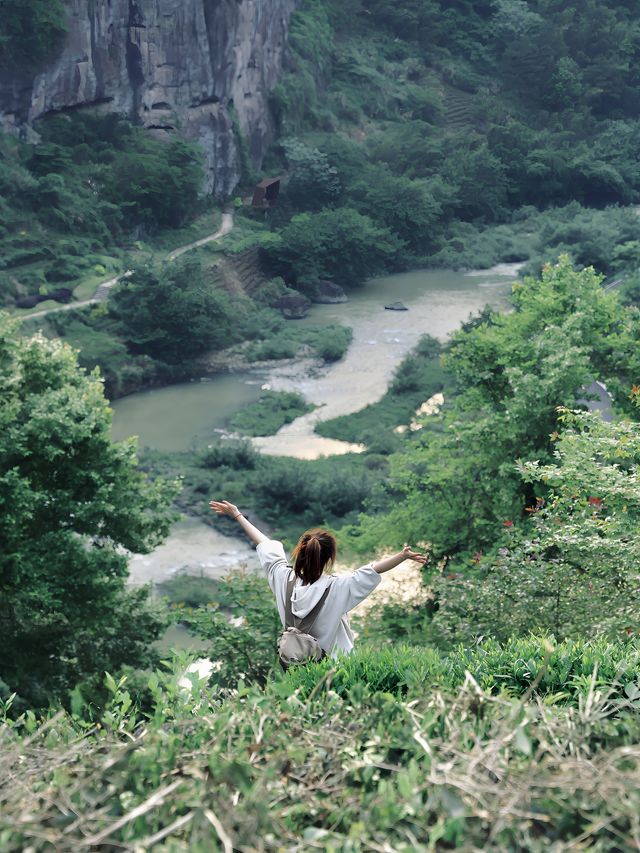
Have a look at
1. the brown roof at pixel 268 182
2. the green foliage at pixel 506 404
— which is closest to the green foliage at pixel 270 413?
the green foliage at pixel 506 404

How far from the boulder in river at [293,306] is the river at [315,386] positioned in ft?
0.96

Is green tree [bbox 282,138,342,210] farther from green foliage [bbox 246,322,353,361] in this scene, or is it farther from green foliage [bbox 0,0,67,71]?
green foliage [bbox 246,322,353,361]

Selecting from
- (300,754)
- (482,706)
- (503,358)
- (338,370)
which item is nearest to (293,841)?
(300,754)

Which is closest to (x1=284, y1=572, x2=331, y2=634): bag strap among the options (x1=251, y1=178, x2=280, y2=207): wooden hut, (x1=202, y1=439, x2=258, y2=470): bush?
(x1=202, y1=439, x2=258, y2=470): bush

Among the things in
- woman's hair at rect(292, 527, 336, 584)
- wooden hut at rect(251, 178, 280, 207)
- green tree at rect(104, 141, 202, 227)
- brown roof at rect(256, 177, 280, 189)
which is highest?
woman's hair at rect(292, 527, 336, 584)

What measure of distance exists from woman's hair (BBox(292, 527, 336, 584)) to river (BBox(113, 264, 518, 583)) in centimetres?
1150

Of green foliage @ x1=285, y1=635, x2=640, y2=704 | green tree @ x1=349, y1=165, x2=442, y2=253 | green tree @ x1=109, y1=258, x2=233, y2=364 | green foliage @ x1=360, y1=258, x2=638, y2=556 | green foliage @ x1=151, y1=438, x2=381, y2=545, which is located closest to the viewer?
green foliage @ x1=285, y1=635, x2=640, y2=704

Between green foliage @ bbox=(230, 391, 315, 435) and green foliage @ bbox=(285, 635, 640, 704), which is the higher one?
green foliage @ bbox=(285, 635, 640, 704)

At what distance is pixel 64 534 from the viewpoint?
32.0ft

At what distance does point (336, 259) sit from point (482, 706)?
3047 centimetres

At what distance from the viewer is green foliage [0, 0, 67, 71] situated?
30.9 meters

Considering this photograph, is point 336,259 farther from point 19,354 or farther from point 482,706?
point 482,706

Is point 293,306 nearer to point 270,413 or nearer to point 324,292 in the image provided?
point 324,292

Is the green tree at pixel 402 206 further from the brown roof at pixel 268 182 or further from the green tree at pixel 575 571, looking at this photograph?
the green tree at pixel 575 571
